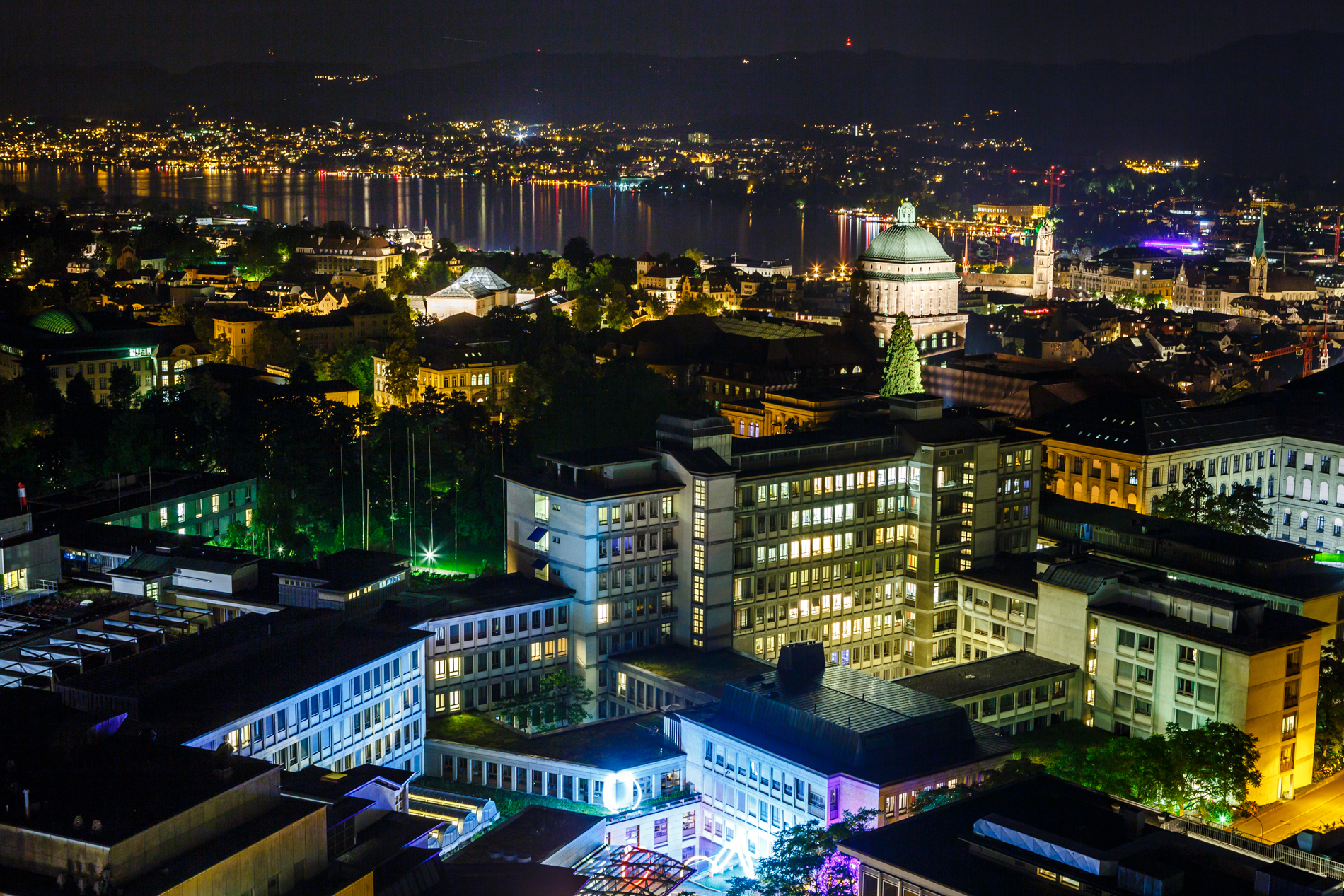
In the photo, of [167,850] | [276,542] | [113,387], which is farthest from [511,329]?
[167,850]

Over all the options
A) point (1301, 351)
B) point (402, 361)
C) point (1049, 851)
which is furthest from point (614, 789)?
point (1301, 351)

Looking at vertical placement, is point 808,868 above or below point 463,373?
below

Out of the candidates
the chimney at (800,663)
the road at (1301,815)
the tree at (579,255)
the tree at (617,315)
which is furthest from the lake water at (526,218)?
the road at (1301,815)

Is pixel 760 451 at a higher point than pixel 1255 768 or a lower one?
higher

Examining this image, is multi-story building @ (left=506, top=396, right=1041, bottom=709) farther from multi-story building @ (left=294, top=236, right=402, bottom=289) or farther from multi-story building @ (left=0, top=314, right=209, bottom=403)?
multi-story building @ (left=294, top=236, right=402, bottom=289)

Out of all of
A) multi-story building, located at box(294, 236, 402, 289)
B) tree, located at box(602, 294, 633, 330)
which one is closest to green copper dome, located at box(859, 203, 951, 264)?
tree, located at box(602, 294, 633, 330)

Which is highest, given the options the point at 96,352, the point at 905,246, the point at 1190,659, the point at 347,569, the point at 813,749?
the point at 905,246

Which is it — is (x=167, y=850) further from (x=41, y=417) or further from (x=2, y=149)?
(x=2, y=149)

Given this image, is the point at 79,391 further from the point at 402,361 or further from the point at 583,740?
the point at 583,740
